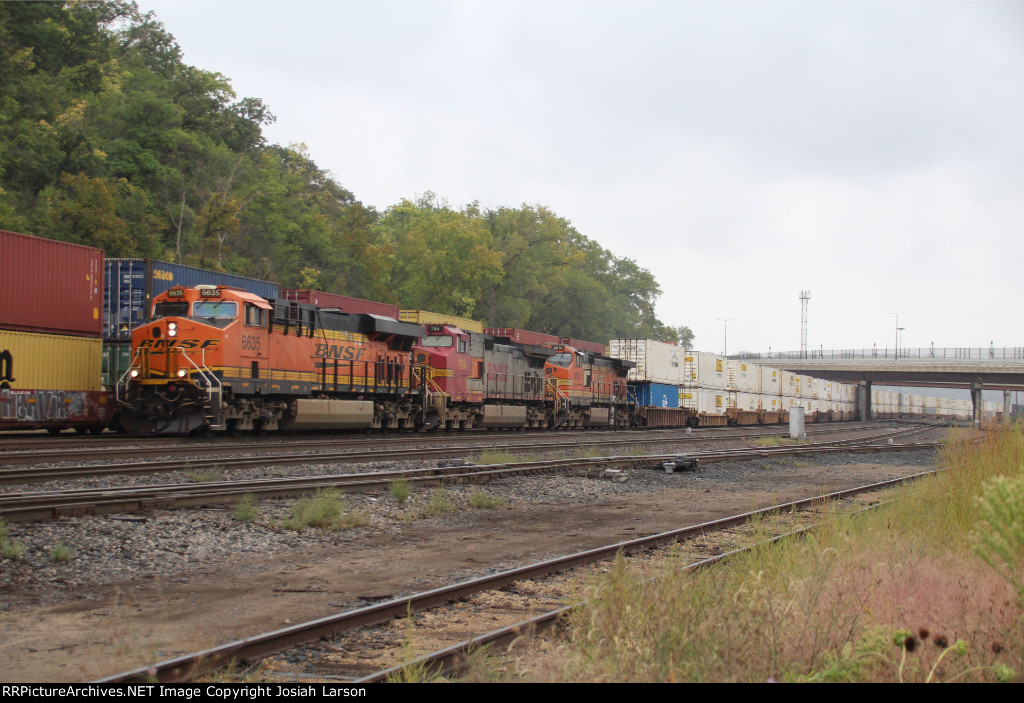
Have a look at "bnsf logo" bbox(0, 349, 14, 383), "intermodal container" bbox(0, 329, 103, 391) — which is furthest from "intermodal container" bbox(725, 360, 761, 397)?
"bnsf logo" bbox(0, 349, 14, 383)

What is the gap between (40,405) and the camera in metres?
20.5

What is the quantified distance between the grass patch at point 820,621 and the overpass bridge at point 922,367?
7508 centimetres

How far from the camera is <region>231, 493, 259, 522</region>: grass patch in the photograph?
10.2 meters

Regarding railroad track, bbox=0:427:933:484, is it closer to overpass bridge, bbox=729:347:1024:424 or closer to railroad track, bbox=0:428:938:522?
railroad track, bbox=0:428:938:522

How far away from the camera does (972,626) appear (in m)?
5.02

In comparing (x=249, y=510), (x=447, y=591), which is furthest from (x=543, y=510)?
(x=447, y=591)

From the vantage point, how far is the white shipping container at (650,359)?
A: 4356cm

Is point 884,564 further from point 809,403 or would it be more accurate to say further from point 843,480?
point 809,403

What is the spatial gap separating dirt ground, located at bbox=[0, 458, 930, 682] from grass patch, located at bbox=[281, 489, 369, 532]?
496 millimetres

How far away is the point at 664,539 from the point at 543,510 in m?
3.46

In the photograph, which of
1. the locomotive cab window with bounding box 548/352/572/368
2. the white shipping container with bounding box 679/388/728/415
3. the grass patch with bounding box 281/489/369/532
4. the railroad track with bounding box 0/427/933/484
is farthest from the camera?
the white shipping container with bounding box 679/388/728/415

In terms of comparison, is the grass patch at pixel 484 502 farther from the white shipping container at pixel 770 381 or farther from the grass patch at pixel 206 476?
the white shipping container at pixel 770 381

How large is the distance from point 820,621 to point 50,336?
2121 centimetres

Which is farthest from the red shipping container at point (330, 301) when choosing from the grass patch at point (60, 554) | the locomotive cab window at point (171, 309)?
the grass patch at point (60, 554)
